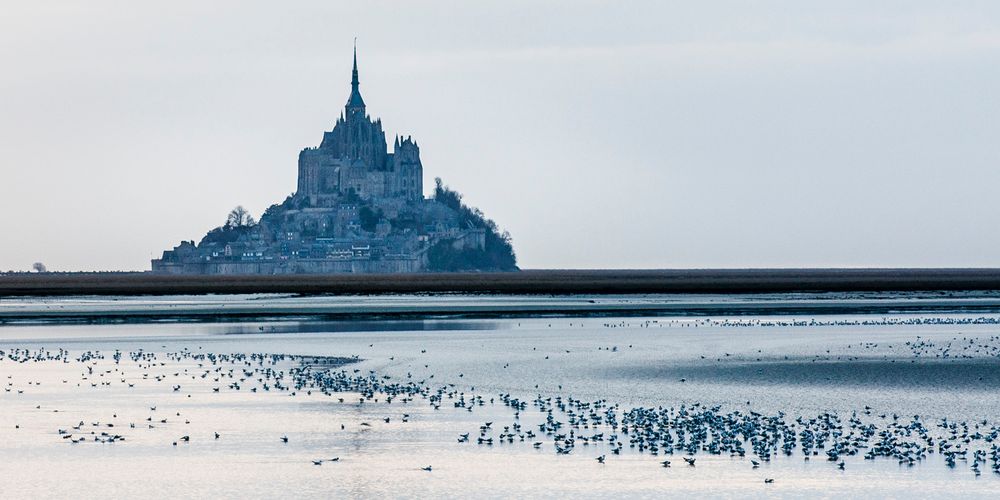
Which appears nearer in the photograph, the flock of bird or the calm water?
the calm water

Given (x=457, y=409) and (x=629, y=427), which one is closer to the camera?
(x=629, y=427)

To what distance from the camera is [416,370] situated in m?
35.5

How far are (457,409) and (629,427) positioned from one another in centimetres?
426

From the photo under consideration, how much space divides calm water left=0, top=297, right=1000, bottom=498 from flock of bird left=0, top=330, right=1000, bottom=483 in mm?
204

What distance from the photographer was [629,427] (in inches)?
953

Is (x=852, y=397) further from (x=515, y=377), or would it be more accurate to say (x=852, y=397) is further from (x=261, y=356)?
(x=261, y=356)

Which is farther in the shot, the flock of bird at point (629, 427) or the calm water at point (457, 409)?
the flock of bird at point (629, 427)

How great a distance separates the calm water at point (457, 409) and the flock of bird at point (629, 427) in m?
0.20

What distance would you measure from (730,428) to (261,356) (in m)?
18.8

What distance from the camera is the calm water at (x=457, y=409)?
1955 cm

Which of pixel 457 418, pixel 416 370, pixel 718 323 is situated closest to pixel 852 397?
pixel 457 418

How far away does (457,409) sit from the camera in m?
27.4

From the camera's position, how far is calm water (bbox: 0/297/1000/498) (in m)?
19.5

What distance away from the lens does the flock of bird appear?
851 inches
